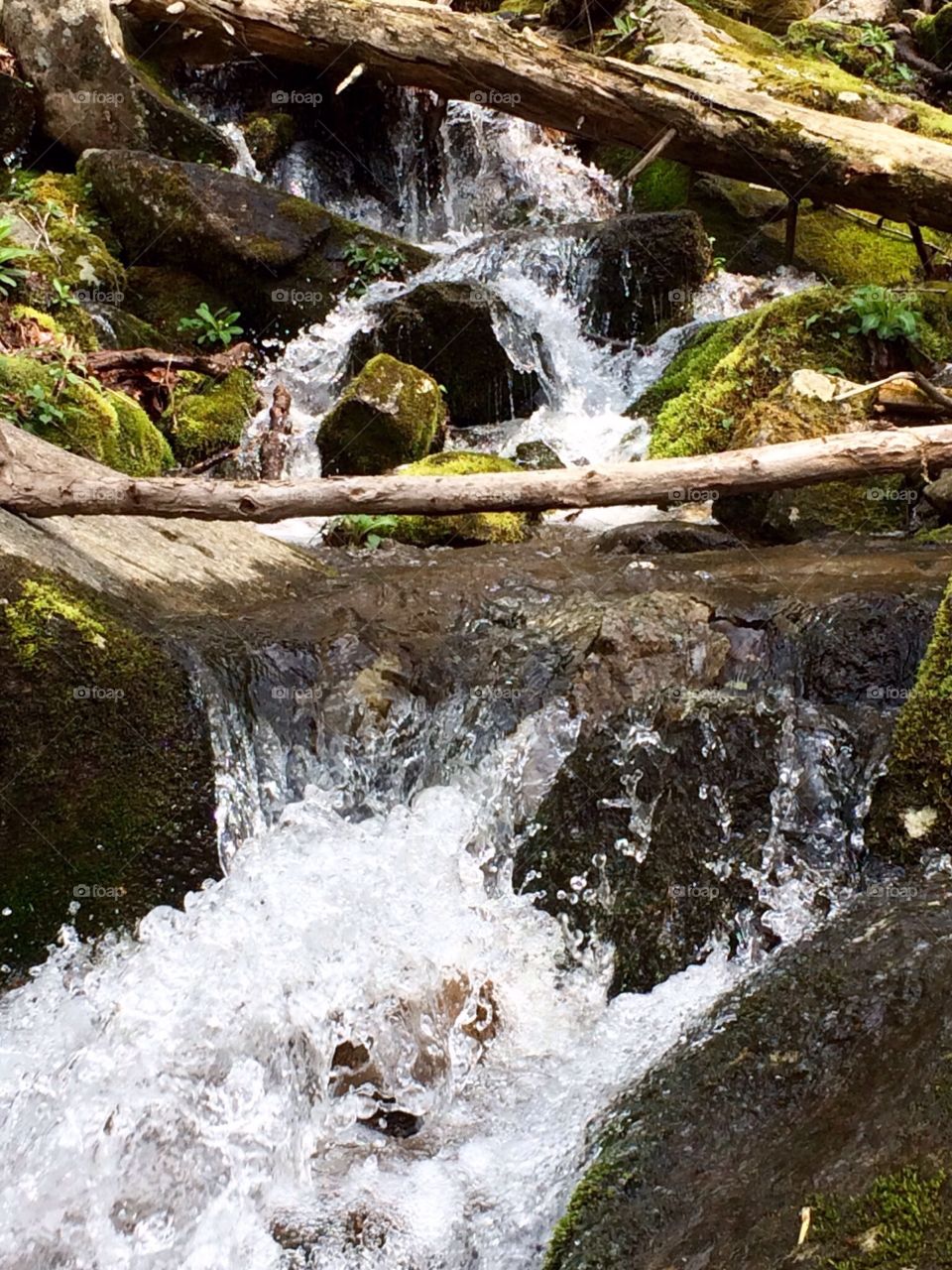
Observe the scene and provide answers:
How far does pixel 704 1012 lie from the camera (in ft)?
10.9

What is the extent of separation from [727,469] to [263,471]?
4818mm

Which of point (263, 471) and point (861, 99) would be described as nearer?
point (263, 471)

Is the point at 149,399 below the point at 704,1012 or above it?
above

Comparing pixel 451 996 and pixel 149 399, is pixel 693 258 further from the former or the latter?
pixel 451 996

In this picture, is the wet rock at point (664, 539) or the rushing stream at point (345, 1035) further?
the wet rock at point (664, 539)

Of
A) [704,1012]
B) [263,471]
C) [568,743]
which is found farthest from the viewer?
[263,471]

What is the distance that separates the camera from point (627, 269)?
1100 cm

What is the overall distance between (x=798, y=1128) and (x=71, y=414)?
6.44 meters

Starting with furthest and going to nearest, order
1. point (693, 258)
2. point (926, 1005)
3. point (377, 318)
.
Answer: point (693, 258) < point (377, 318) < point (926, 1005)

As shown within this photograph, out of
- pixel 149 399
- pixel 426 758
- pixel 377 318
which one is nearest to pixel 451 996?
pixel 426 758

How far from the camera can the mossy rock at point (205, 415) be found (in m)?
8.93
